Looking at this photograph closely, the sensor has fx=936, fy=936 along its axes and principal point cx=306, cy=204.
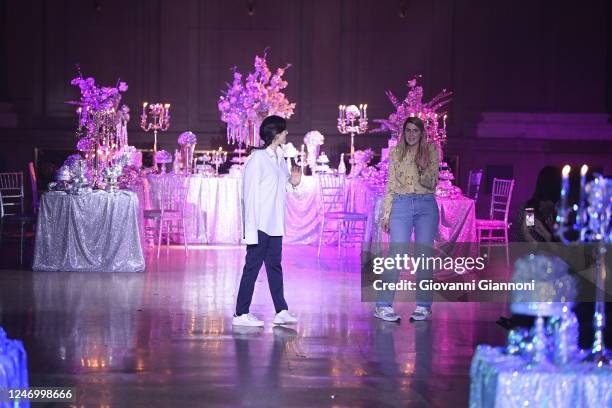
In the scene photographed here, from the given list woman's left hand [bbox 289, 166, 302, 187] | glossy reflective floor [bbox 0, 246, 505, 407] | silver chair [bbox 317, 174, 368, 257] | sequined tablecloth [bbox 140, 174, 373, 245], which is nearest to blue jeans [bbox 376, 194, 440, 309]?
glossy reflective floor [bbox 0, 246, 505, 407]

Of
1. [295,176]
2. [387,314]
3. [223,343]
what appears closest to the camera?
[223,343]

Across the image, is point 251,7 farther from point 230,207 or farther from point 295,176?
point 295,176

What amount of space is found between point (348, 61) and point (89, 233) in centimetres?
576

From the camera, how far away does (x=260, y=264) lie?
597cm

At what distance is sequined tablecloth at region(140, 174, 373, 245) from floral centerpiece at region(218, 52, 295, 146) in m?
0.80

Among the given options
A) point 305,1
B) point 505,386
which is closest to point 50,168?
point 305,1

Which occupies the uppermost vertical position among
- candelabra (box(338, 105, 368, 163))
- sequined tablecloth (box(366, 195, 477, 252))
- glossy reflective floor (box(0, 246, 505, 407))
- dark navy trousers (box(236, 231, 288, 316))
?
candelabra (box(338, 105, 368, 163))

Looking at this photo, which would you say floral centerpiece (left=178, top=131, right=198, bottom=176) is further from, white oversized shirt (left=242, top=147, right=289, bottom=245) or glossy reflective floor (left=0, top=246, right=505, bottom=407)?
white oversized shirt (left=242, top=147, right=289, bottom=245)

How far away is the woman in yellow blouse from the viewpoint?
20.3 feet

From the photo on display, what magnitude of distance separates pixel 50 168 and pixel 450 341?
8204 mm

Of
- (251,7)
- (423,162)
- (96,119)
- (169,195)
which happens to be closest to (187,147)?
(169,195)

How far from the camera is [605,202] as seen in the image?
3.20 m

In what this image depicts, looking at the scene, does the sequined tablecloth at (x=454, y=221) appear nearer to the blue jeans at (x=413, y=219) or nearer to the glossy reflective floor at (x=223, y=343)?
the glossy reflective floor at (x=223, y=343)

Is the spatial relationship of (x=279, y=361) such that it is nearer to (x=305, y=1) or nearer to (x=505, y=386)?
(x=505, y=386)
